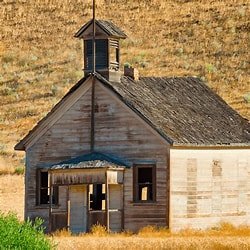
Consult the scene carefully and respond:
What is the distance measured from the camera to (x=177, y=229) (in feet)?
133

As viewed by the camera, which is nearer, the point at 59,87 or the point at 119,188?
the point at 119,188

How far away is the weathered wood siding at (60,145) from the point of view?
41.8m

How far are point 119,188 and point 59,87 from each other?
125ft

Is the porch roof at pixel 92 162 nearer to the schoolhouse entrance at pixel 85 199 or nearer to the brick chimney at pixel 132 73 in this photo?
the schoolhouse entrance at pixel 85 199

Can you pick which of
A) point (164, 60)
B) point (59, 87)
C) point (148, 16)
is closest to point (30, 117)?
point (59, 87)

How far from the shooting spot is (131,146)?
40719 mm

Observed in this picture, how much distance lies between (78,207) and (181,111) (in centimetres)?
499

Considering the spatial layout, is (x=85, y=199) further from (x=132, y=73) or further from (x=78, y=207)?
(x=132, y=73)

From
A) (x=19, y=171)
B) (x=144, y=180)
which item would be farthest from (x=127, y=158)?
(x=19, y=171)

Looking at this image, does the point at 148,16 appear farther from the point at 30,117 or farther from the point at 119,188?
the point at 119,188

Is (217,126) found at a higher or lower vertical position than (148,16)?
lower

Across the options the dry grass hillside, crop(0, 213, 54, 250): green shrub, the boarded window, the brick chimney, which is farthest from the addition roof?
the dry grass hillside

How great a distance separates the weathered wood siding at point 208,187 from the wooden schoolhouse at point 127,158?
0.03 meters

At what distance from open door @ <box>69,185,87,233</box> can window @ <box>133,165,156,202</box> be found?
5.71 ft
